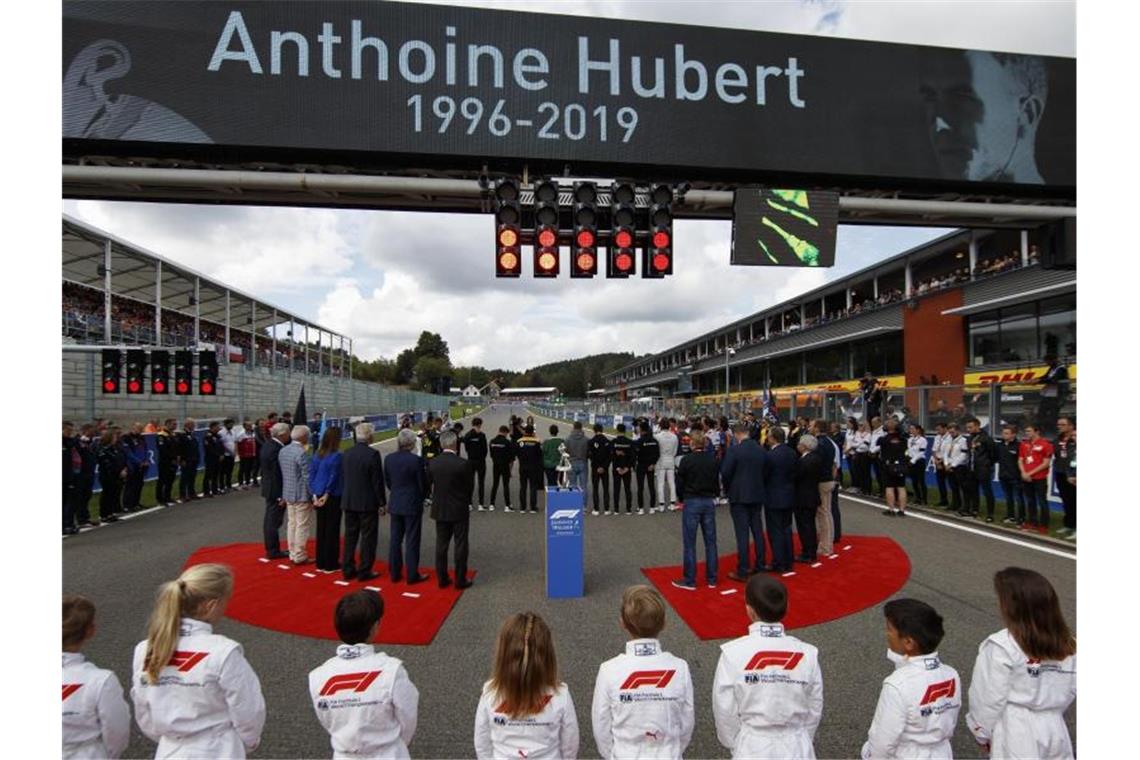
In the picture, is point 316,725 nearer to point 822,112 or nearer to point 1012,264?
point 822,112

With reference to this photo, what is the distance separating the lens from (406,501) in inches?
242

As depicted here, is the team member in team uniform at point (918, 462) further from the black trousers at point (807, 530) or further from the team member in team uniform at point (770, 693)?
the team member in team uniform at point (770, 693)

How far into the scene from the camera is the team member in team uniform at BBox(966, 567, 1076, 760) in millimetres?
2359

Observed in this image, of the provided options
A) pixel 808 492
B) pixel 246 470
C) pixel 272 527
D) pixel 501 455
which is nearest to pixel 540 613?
pixel 808 492

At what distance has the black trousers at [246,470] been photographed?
13.0 metres

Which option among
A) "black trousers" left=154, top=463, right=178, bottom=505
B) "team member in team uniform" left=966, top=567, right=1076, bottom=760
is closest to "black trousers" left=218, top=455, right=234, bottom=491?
"black trousers" left=154, top=463, right=178, bottom=505

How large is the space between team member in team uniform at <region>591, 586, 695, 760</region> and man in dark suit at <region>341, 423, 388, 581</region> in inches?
186

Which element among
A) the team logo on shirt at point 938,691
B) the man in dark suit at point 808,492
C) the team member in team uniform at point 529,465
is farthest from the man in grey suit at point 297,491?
the team logo on shirt at point 938,691

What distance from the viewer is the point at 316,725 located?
343 centimetres

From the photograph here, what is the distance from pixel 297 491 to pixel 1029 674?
7.12 m

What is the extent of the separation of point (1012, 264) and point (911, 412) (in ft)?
45.6

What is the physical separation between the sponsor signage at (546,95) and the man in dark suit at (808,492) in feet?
12.1

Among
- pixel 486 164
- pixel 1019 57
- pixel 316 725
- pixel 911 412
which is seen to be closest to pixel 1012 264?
pixel 911 412

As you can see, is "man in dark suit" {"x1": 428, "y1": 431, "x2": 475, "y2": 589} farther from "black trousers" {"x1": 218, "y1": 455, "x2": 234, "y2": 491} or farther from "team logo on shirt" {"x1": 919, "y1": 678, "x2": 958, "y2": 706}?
"black trousers" {"x1": 218, "y1": 455, "x2": 234, "y2": 491}
